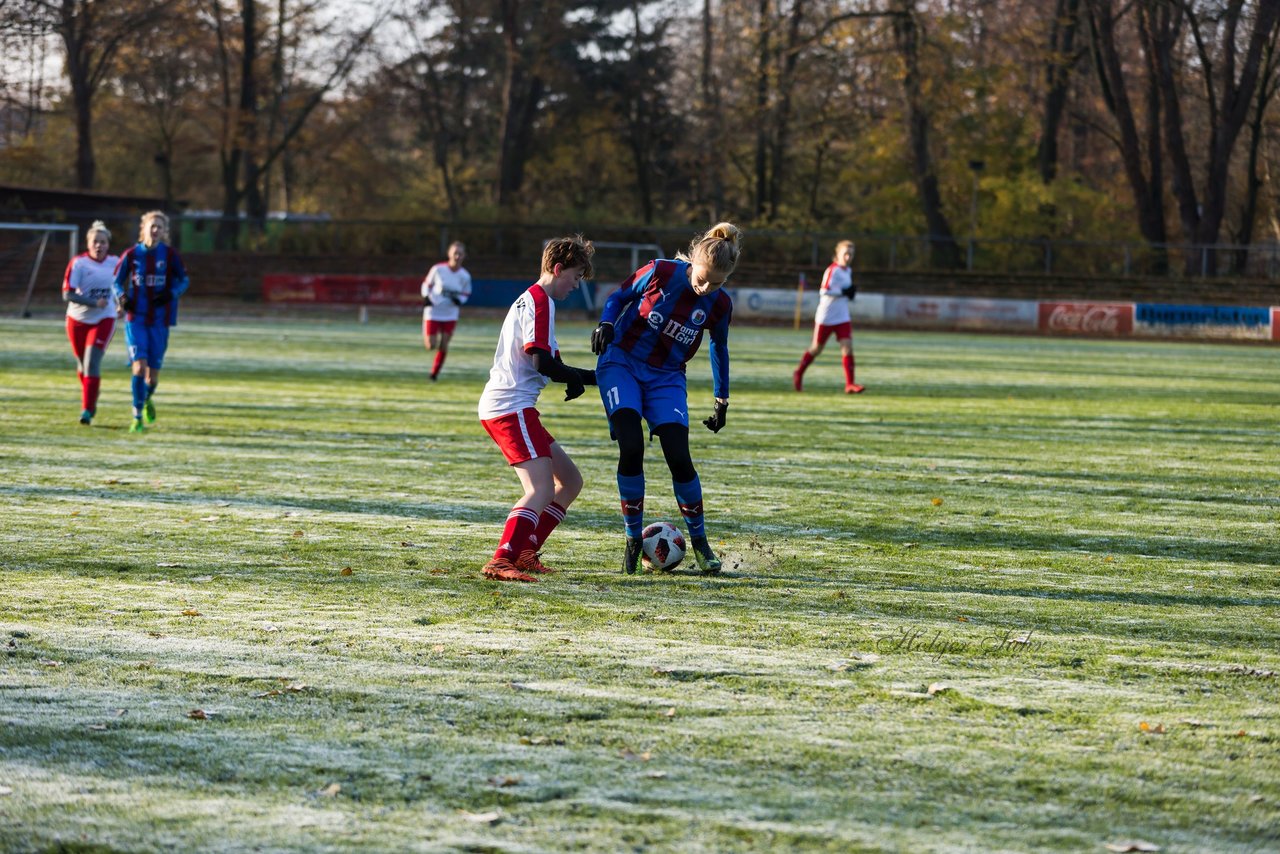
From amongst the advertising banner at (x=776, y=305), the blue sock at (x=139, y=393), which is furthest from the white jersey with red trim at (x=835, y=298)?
the advertising banner at (x=776, y=305)

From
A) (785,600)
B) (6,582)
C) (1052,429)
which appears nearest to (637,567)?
(785,600)

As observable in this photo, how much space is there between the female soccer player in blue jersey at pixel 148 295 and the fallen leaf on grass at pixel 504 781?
10.3 meters

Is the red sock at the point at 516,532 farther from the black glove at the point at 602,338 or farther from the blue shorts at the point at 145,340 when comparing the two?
the blue shorts at the point at 145,340

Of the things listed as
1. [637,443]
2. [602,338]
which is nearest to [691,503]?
[637,443]

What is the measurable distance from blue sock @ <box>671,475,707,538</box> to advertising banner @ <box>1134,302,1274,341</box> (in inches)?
1417

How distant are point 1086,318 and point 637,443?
1450 inches

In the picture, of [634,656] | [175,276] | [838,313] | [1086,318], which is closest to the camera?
[634,656]

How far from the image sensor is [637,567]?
7.75 meters

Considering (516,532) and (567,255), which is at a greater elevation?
(567,255)

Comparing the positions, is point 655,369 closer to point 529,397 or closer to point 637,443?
point 637,443

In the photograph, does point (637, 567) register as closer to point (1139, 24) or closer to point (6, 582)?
point (6, 582)

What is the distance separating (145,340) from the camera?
1403 cm

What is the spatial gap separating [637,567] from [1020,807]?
3833mm

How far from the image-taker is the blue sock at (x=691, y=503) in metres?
7.61
